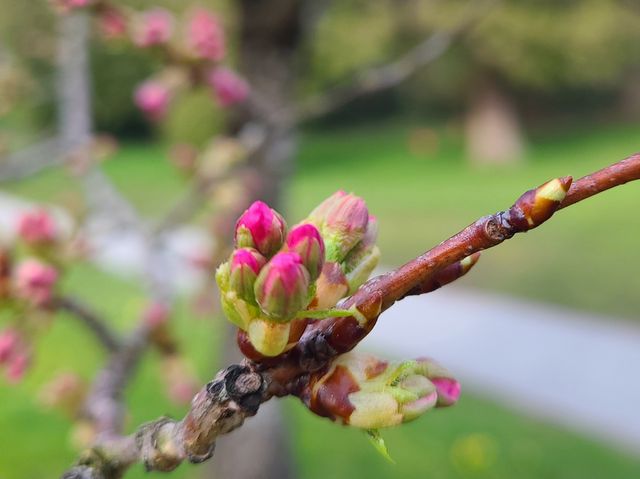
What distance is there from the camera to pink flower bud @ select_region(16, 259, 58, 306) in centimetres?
128

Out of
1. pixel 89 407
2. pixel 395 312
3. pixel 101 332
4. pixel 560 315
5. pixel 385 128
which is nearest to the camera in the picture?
pixel 89 407

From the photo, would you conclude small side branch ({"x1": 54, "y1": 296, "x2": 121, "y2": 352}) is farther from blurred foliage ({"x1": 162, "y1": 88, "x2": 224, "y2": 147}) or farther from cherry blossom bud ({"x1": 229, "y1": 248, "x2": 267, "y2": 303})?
blurred foliage ({"x1": 162, "y1": 88, "x2": 224, "y2": 147})

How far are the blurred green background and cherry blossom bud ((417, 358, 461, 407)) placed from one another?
1.43 m

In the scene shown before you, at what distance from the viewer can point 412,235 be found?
11188 mm

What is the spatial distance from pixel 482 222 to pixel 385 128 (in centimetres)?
2165

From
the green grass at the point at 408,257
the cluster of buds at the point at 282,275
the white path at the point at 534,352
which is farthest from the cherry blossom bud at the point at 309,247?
the white path at the point at 534,352

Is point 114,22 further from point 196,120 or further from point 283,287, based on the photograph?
point 196,120

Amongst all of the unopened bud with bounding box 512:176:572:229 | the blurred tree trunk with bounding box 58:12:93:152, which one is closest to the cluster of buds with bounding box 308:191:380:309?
the unopened bud with bounding box 512:176:572:229

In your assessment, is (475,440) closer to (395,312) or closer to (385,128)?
(395,312)

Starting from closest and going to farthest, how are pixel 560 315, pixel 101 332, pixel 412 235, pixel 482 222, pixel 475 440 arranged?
pixel 482 222, pixel 101 332, pixel 475 440, pixel 560 315, pixel 412 235

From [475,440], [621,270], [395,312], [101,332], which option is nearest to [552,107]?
[621,270]

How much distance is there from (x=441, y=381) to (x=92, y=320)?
0.96m

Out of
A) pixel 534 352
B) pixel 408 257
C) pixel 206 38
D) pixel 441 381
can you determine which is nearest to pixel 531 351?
pixel 534 352

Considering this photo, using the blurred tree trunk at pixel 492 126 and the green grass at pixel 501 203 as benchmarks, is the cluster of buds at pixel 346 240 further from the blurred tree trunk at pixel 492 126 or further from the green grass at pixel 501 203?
the blurred tree trunk at pixel 492 126
